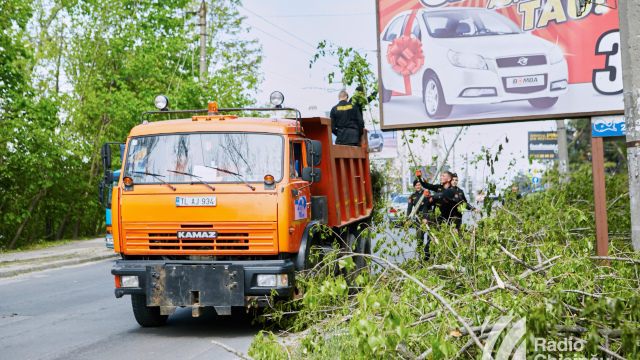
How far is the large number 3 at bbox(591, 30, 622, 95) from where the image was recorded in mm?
8719

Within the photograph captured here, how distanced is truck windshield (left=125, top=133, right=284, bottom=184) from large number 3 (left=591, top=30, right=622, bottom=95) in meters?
4.34

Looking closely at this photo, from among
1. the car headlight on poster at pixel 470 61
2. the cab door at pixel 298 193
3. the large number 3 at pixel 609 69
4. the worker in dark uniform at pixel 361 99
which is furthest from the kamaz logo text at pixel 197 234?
the large number 3 at pixel 609 69

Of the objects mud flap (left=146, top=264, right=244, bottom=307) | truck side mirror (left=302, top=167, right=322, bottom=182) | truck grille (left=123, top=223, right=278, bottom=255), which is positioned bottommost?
mud flap (left=146, top=264, right=244, bottom=307)

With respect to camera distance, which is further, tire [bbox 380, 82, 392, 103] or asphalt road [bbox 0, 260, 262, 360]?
tire [bbox 380, 82, 392, 103]

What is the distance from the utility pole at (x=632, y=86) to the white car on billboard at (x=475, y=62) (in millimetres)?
3334

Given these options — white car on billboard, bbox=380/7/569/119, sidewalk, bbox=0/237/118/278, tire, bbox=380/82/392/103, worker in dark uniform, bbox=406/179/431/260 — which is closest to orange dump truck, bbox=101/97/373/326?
worker in dark uniform, bbox=406/179/431/260

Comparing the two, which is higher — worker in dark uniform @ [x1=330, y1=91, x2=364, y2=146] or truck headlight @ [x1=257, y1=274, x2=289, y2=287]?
worker in dark uniform @ [x1=330, y1=91, x2=364, y2=146]

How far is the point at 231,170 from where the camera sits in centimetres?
757

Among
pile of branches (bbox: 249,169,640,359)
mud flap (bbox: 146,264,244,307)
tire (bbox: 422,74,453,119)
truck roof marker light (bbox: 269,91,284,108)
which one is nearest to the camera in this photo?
pile of branches (bbox: 249,169,640,359)

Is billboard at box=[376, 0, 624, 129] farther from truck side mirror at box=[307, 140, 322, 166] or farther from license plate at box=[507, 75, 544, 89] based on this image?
truck side mirror at box=[307, 140, 322, 166]

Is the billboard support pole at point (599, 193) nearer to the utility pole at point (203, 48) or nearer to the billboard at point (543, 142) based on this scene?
the utility pole at point (203, 48)

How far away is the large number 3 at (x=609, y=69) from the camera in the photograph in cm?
872

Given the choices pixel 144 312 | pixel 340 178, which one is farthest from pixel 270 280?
pixel 340 178

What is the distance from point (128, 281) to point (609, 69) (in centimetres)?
663
